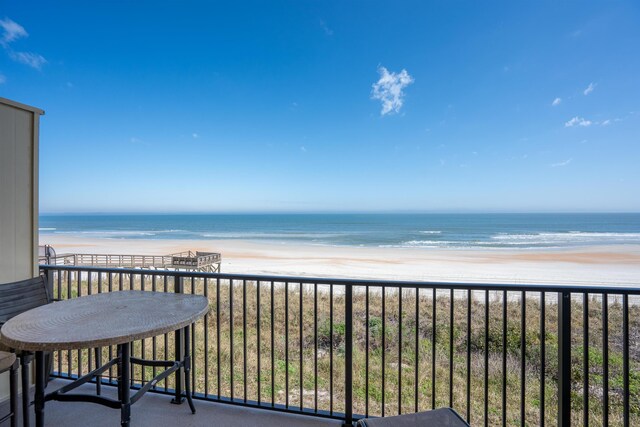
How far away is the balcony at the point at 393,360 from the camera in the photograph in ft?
5.40

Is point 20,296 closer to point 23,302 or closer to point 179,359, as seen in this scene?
point 23,302

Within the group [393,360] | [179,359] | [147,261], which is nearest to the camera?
[179,359]

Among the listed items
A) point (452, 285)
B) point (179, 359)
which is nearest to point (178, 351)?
point (179, 359)

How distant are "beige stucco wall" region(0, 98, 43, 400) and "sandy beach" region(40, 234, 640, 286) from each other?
949 centimetres

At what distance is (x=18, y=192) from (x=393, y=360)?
4468 millimetres

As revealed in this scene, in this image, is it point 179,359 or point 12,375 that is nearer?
point 12,375

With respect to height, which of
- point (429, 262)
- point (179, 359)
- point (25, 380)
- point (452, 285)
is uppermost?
point (452, 285)

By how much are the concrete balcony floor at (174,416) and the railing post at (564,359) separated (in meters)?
1.22

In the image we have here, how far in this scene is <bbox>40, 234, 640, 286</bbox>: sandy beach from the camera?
11180 mm

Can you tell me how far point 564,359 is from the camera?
1600mm

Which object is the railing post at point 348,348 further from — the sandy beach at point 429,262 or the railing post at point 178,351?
the sandy beach at point 429,262

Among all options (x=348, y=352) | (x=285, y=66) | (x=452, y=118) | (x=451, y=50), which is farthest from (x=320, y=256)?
(x=348, y=352)

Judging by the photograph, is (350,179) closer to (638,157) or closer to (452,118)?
(452,118)

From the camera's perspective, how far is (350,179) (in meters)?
27.2
